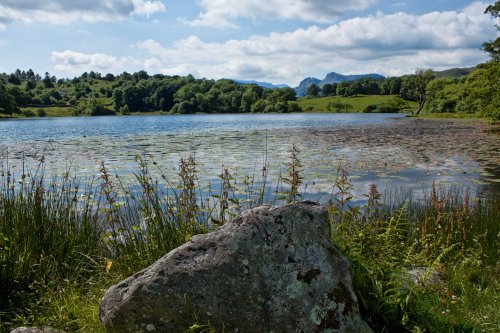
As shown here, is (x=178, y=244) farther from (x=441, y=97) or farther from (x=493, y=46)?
(x=441, y=97)

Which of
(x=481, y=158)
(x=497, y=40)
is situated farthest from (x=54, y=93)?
(x=481, y=158)

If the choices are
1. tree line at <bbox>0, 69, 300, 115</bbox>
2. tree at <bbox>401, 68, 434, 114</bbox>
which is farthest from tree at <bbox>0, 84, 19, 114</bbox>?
tree at <bbox>401, 68, 434, 114</bbox>

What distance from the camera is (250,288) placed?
382cm

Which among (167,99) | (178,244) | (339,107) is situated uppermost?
(167,99)

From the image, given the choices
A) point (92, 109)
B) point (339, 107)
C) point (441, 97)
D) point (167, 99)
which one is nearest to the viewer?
point (441, 97)

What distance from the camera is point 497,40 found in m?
48.3

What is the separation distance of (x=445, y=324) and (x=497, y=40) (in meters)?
53.5

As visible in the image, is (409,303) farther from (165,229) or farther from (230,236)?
(165,229)

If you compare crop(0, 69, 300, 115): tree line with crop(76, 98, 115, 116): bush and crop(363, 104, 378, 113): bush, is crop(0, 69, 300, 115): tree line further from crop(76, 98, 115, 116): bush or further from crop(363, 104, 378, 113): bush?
crop(363, 104, 378, 113): bush

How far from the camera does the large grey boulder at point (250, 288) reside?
377cm

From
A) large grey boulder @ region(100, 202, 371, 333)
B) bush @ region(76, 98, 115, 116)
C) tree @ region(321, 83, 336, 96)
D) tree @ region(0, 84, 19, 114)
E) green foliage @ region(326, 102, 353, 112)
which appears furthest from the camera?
tree @ region(321, 83, 336, 96)

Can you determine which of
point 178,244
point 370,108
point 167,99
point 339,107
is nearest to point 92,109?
point 167,99

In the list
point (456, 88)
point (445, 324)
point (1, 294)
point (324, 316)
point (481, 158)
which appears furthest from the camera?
point (456, 88)

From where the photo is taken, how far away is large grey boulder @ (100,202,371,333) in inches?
148
